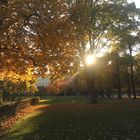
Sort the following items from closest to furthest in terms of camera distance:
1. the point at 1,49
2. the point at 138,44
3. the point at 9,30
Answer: the point at 9,30 < the point at 1,49 < the point at 138,44

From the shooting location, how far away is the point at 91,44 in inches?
2165

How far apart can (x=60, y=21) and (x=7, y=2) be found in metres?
3.45

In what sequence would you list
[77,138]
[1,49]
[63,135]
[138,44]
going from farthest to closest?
[138,44] < [1,49] < [63,135] < [77,138]

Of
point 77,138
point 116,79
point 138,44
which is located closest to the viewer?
point 77,138

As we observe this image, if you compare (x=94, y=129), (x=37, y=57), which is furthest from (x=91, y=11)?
(x=94, y=129)

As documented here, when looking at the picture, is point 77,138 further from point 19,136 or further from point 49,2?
point 49,2

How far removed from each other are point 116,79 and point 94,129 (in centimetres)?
6619

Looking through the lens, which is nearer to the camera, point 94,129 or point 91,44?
point 94,129

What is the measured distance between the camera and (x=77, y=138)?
15625 millimetres

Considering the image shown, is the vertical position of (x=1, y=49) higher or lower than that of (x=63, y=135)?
higher

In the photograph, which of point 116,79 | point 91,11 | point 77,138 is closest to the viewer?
point 77,138

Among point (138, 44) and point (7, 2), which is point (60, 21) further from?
point (138, 44)

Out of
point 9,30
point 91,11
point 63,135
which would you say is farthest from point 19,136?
point 91,11

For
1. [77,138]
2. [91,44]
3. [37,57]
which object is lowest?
[77,138]
